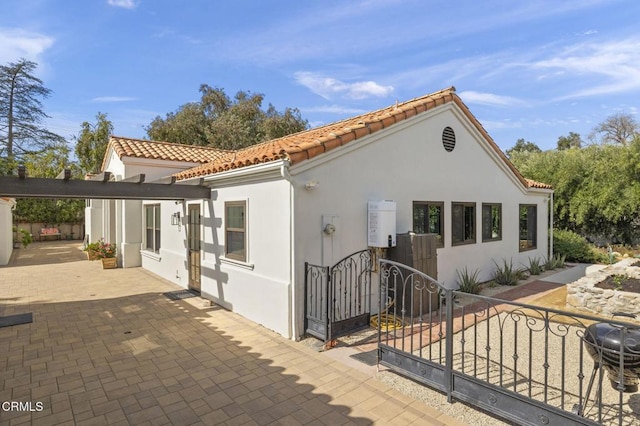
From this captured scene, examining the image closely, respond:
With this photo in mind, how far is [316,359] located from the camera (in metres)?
5.71

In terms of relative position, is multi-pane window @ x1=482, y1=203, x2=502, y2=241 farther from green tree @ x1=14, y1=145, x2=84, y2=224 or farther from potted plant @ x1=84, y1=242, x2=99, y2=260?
green tree @ x1=14, y1=145, x2=84, y2=224

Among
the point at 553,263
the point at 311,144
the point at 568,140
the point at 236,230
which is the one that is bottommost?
the point at 553,263

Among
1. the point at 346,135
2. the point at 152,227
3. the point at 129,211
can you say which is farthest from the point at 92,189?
the point at 129,211

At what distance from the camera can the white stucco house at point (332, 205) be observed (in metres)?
6.74

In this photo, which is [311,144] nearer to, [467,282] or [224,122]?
[467,282]

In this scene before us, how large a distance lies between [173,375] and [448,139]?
9.03m

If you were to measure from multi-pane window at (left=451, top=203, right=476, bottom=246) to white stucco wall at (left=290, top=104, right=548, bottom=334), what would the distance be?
0.62ft

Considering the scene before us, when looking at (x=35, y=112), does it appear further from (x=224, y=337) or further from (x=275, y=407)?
(x=275, y=407)

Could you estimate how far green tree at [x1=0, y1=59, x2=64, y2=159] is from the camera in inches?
1428

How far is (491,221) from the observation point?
A: 11875mm

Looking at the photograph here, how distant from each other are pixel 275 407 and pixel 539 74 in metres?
15.2

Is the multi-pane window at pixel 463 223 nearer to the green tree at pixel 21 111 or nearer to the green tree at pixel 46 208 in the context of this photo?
the green tree at pixel 46 208

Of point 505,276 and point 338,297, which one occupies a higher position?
point 338,297

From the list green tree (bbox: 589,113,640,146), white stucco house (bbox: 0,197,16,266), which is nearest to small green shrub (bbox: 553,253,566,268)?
white stucco house (bbox: 0,197,16,266)
